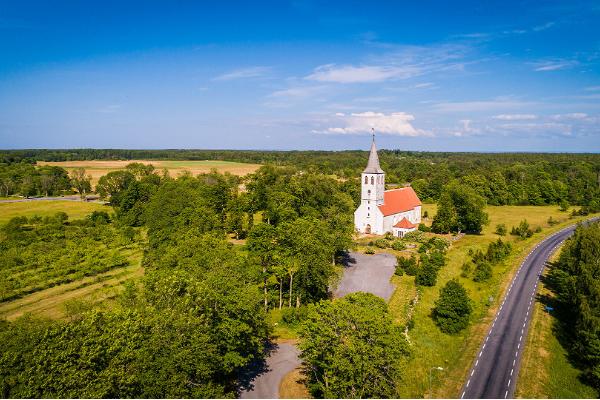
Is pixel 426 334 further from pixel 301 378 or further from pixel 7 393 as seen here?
pixel 7 393

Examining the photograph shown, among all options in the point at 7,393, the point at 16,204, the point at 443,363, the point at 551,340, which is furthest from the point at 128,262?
the point at 16,204

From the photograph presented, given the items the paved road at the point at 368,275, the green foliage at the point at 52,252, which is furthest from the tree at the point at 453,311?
the green foliage at the point at 52,252

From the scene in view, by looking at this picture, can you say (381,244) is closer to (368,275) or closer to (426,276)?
(368,275)

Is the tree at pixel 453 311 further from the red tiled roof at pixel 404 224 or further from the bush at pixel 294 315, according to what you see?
the red tiled roof at pixel 404 224

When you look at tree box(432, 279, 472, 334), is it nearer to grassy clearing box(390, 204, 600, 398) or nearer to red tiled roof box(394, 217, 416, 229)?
grassy clearing box(390, 204, 600, 398)

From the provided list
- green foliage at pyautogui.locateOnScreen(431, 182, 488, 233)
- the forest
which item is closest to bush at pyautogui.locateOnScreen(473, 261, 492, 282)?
the forest
